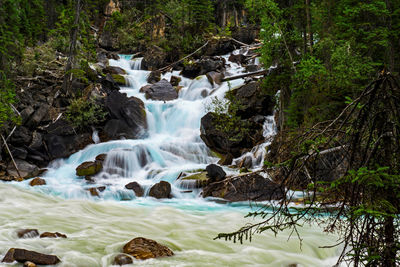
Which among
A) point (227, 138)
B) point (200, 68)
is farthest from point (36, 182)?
point (200, 68)

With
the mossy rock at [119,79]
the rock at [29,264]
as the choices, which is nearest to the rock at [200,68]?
the mossy rock at [119,79]

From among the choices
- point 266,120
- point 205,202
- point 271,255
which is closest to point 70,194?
point 205,202

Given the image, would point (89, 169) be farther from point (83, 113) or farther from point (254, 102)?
point (254, 102)

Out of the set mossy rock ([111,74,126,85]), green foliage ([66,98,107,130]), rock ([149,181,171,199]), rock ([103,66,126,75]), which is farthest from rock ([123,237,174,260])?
rock ([103,66,126,75])

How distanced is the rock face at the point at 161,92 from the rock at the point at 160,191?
37.6 feet

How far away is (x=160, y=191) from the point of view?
1156cm

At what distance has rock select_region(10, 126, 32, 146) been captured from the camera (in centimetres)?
1545

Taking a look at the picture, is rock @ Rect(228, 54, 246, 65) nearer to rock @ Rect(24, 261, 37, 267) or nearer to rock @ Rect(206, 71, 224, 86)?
rock @ Rect(206, 71, 224, 86)

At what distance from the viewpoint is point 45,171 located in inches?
587

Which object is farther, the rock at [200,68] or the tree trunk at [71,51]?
the rock at [200,68]

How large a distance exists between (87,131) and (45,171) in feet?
13.5

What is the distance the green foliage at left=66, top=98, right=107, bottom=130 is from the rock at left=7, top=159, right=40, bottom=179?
13.5 ft

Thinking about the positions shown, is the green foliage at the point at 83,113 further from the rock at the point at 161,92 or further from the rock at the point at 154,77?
the rock at the point at 154,77

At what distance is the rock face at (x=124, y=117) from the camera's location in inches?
741
